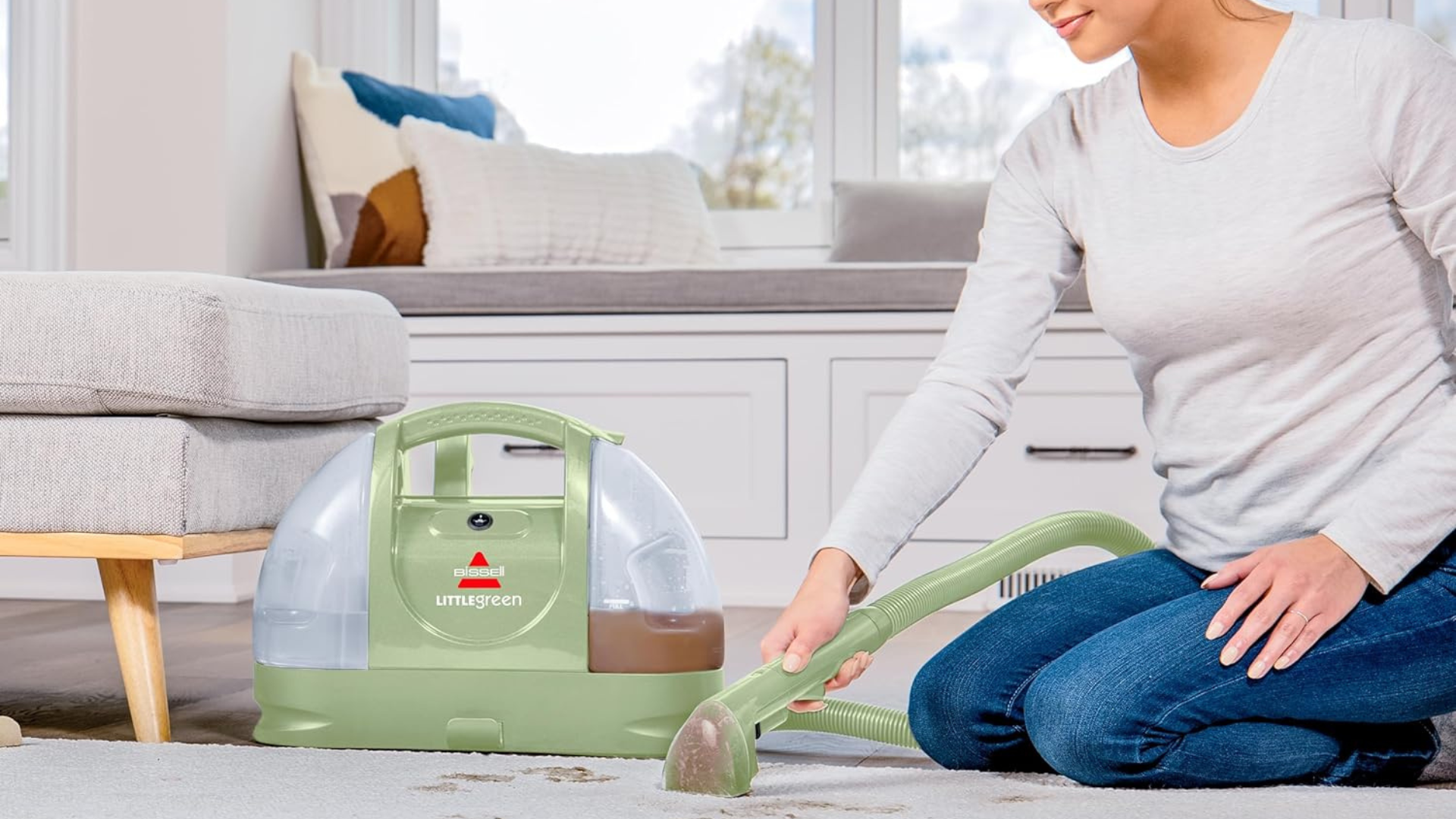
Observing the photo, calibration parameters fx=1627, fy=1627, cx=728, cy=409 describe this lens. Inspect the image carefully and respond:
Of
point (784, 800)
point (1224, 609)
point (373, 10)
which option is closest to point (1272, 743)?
point (1224, 609)

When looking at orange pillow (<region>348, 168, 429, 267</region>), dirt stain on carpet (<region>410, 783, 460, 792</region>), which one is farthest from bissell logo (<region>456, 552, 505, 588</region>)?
orange pillow (<region>348, 168, 429, 267</region>)

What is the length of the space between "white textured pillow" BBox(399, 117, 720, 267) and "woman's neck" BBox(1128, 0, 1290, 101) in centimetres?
184

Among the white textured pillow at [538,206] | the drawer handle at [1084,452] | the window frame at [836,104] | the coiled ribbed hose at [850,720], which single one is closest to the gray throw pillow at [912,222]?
the window frame at [836,104]

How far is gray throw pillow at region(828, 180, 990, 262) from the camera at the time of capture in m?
3.16

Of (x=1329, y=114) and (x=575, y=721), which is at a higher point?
(x=1329, y=114)

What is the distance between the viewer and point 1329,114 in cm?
119

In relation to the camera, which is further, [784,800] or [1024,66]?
[1024,66]

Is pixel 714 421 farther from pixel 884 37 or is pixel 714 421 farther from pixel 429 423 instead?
pixel 429 423

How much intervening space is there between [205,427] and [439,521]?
0.27m

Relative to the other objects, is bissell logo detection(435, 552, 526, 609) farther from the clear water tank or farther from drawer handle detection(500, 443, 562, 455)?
drawer handle detection(500, 443, 562, 455)

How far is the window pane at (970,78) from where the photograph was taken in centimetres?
340

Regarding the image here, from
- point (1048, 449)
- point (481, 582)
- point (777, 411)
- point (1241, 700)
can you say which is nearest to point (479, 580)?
point (481, 582)

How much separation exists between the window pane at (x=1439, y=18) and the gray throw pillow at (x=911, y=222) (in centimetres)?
94

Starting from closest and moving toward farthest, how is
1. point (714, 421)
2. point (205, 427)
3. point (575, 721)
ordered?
point (575, 721) → point (205, 427) → point (714, 421)
